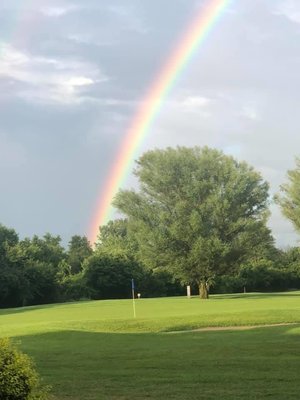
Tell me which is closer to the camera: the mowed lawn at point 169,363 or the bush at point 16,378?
the bush at point 16,378

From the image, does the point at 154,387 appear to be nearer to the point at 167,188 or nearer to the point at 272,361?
the point at 272,361

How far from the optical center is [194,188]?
56.5m

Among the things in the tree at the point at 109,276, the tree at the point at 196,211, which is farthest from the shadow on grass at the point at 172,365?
the tree at the point at 109,276

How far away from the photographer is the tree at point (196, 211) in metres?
56.5

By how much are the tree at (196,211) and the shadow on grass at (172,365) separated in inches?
1442

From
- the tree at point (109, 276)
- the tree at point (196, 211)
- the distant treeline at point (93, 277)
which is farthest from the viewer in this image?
the tree at point (109, 276)

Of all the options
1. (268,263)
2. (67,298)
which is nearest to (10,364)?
(67,298)

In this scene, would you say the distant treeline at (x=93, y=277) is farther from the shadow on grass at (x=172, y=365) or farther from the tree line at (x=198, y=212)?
the shadow on grass at (x=172, y=365)

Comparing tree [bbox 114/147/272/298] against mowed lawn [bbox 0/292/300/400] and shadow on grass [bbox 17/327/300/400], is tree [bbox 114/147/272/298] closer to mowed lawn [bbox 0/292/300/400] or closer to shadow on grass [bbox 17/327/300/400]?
mowed lawn [bbox 0/292/300/400]

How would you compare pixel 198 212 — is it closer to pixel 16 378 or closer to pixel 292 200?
pixel 292 200

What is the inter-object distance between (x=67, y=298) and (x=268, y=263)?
1119 inches

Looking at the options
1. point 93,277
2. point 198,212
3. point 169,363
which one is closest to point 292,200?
point 198,212

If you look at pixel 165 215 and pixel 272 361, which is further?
pixel 165 215

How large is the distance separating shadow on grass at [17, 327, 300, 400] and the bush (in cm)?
288
